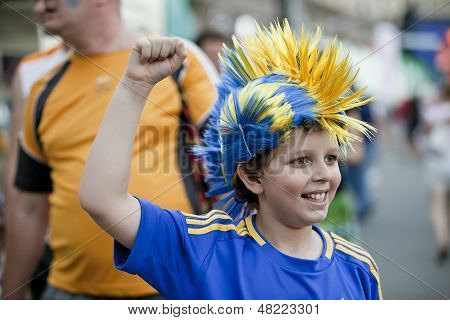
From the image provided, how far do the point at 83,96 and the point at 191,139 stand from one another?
437 mm

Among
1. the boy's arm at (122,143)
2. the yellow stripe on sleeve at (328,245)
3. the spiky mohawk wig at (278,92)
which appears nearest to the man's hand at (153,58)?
the boy's arm at (122,143)

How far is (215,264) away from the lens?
1.76 m

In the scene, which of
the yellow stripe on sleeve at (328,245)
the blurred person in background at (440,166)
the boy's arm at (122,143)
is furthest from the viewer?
the blurred person in background at (440,166)

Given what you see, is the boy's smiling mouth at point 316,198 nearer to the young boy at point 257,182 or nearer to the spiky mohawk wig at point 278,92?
the young boy at point 257,182

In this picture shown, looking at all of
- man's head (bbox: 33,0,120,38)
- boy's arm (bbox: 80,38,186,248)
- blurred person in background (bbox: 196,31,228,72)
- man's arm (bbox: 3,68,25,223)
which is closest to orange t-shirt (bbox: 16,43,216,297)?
man's head (bbox: 33,0,120,38)

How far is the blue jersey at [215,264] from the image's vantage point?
5.65 ft

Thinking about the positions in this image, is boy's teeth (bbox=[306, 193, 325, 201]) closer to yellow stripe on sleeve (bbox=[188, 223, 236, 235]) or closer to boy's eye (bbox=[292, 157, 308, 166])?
boy's eye (bbox=[292, 157, 308, 166])

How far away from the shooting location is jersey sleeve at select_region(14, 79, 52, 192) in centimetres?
262

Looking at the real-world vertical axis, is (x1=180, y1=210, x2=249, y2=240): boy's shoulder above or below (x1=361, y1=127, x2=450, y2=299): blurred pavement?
above

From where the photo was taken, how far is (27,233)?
108 inches

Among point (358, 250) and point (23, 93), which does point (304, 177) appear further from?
point (23, 93)

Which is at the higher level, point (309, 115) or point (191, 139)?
point (309, 115)
